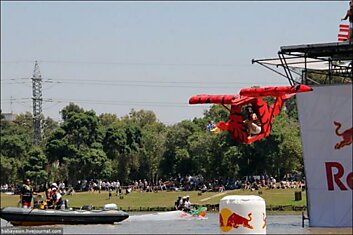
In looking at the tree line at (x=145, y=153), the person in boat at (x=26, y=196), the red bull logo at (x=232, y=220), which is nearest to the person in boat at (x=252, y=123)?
the red bull logo at (x=232, y=220)

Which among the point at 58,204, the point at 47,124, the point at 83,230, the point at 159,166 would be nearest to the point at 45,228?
the point at 83,230

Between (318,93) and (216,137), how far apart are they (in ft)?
204

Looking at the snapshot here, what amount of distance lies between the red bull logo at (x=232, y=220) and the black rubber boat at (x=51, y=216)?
17174mm

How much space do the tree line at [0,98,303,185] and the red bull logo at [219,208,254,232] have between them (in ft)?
207

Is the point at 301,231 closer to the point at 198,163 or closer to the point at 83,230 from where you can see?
the point at 83,230

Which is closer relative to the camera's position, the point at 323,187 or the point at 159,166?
the point at 323,187

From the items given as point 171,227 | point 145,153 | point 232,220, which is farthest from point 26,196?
point 145,153

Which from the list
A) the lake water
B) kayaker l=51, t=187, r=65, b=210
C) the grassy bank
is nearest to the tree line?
the grassy bank

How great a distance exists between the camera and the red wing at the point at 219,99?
36.4m

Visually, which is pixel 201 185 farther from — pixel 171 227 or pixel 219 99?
pixel 219 99

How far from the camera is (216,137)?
9988cm

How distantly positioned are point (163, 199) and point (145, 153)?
39.6 meters

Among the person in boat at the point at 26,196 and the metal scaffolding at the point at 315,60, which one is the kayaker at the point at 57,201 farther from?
the metal scaffolding at the point at 315,60

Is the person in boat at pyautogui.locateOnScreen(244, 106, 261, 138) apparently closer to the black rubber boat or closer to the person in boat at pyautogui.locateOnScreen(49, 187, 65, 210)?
the black rubber boat
